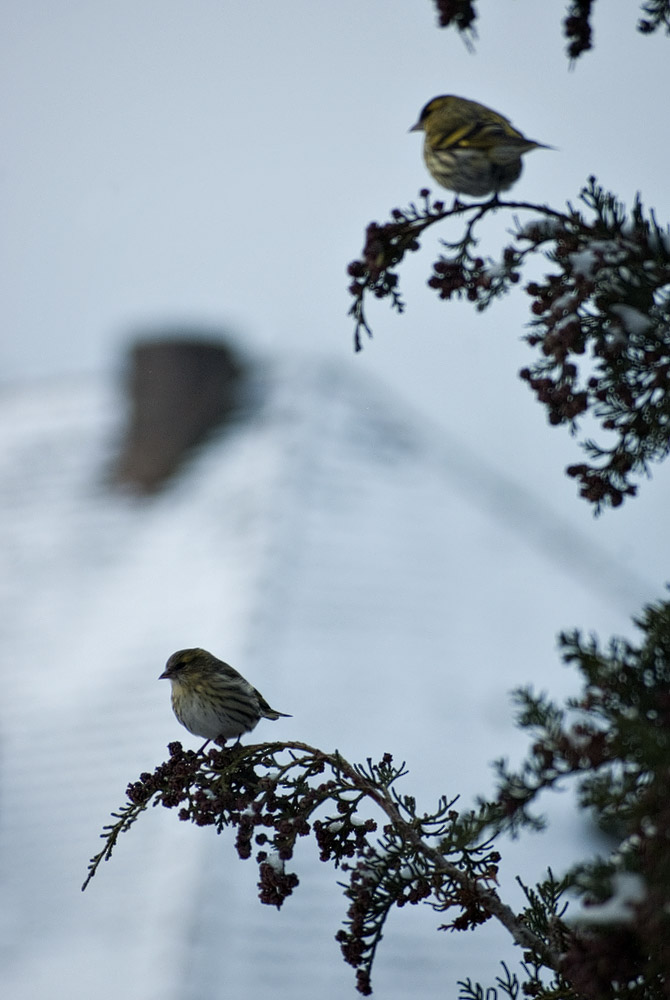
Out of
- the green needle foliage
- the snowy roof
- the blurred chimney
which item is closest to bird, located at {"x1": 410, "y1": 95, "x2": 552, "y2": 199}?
the green needle foliage

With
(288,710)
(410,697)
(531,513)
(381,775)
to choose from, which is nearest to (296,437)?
(531,513)

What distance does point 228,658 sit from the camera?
7.29m

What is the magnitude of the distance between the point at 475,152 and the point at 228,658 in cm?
510

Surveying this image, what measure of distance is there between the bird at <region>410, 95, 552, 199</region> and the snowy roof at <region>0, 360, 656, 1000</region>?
2.87 meters

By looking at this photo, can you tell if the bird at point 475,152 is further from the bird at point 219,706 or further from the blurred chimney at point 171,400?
the blurred chimney at point 171,400

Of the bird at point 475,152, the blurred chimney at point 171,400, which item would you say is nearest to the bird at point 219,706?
the bird at point 475,152

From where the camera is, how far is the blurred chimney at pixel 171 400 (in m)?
13.3

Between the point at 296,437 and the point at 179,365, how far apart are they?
4252mm

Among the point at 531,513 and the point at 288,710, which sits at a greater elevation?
the point at 531,513

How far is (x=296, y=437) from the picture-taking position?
1078 centimetres

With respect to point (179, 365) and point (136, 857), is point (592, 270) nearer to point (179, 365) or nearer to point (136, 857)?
point (136, 857)

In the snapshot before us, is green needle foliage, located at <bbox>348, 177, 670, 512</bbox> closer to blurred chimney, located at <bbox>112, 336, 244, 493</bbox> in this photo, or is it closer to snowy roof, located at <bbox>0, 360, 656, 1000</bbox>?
snowy roof, located at <bbox>0, 360, 656, 1000</bbox>

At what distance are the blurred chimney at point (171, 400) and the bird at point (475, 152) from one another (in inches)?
402

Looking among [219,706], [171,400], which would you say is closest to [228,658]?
[219,706]
